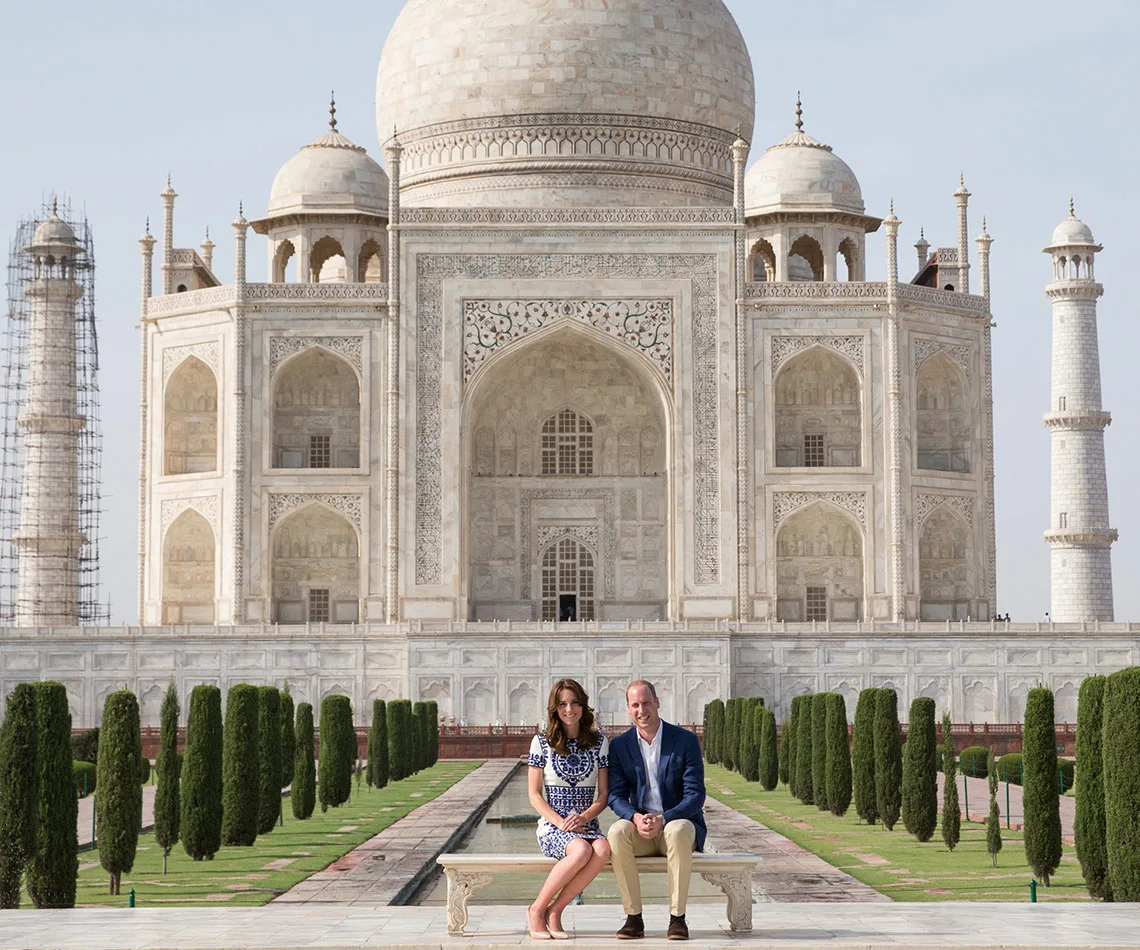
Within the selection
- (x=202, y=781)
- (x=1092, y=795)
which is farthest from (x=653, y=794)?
(x=202, y=781)

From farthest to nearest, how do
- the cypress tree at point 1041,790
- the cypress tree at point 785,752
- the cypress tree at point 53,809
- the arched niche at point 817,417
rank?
the arched niche at point 817,417 → the cypress tree at point 785,752 → the cypress tree at point 1041,790 → the cypress tree at point 53,809

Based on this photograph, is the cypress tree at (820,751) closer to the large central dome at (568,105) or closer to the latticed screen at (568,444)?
the latticed screen at (568,444)

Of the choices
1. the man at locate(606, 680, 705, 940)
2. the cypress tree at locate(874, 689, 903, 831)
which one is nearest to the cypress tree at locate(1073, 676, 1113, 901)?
the man at locate(606, 680, 705, 940)

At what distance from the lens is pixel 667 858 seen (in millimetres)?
7086

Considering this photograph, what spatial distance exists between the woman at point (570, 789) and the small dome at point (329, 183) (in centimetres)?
2264

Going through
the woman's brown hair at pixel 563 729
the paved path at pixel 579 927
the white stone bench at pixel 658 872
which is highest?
the woman's brown hair at pixel 563 729

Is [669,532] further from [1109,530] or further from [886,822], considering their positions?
[886,822]

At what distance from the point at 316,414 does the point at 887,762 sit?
15.7m

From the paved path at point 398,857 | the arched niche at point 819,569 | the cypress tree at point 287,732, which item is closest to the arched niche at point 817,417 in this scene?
the arched niche at point 819,569

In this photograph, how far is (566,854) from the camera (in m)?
7.05

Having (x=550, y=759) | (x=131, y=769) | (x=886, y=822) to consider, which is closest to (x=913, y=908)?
(x=550, y=759)

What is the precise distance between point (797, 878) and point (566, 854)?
10.2ft

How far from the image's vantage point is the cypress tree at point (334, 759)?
15133mm

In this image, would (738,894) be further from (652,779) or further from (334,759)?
(334,759)
